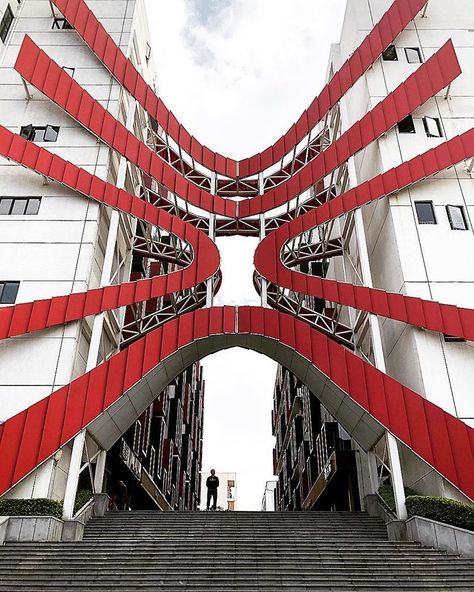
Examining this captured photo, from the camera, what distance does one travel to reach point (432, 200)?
79.7ft

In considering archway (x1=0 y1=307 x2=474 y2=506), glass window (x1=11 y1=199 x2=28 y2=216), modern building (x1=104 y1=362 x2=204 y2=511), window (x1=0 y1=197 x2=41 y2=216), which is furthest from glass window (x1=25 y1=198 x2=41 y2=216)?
modern building (x1=104 y1=362 x2=204 y2=511)

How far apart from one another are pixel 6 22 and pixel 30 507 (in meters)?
25.3

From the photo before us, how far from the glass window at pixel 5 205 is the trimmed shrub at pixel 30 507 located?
41.2 feet

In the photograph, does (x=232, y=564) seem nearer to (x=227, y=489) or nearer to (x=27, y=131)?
(x=27, y=131)

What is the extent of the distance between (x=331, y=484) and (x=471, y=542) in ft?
59.2

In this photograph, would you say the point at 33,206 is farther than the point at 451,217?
Yes

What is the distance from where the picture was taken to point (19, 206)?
24500 millimetres

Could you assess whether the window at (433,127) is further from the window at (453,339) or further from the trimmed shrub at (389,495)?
the trimmed shrub at (389,495)

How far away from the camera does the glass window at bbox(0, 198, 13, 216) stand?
24297 mm

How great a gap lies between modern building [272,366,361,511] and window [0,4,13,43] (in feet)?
85.4

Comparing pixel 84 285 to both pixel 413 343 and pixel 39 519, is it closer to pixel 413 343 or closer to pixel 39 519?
pixel 39 519

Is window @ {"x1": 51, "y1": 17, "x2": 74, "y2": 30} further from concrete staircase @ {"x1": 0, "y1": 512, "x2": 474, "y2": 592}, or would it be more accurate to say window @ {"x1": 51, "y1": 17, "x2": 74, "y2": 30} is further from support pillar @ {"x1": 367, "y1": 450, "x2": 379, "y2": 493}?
support pillar @ {"x1": 367, "y1": 450, "x2": 379, "y2": 493}

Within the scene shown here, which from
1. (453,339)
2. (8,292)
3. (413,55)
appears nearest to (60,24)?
(8,292)

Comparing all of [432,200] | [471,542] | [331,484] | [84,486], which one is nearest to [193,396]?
[331,484]
